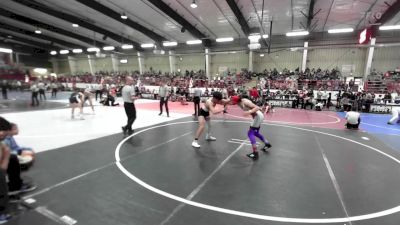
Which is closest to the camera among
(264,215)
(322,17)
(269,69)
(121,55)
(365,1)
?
(264,215)

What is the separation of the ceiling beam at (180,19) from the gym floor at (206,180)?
43.5 ft

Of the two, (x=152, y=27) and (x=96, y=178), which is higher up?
(x=152, y=27)

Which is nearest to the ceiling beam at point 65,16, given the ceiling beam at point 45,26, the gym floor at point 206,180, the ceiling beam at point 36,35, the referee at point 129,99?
the ceiling beam at point 45,26

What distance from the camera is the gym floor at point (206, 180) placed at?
3.13 m

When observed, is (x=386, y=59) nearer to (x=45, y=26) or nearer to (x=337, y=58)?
(x=337, y=58)

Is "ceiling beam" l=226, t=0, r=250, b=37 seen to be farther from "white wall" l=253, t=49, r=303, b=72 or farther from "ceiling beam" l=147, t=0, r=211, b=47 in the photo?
"white wall" l=253, t=49, r=303, b=72

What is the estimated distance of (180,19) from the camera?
20.4 metres

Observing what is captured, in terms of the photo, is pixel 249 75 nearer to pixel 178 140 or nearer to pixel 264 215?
pixel 178 140

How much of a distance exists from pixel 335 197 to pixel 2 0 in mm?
28771

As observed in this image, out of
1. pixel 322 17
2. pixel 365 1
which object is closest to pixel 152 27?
pixel 322 17

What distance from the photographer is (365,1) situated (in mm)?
15555

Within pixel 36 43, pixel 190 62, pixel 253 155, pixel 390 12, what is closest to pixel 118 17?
pixel 190 62

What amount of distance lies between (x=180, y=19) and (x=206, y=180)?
61.9 ft

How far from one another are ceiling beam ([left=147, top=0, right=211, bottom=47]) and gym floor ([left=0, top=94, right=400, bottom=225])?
13260mm
